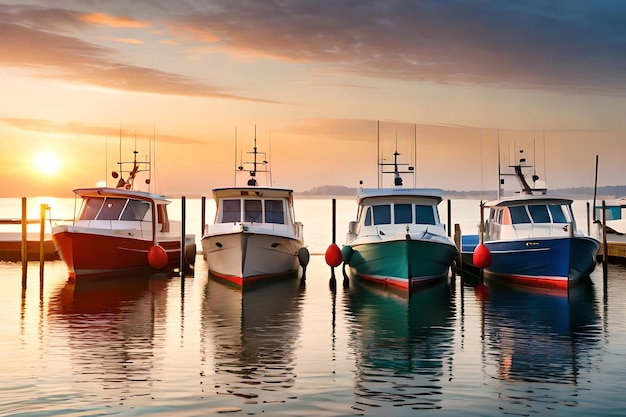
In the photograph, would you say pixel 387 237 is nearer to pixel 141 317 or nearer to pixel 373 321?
pixel 373 321

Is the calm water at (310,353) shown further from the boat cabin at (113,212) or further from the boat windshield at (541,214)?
the boat cabin at (113,212)

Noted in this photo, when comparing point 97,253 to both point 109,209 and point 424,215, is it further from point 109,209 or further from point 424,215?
point 424,215

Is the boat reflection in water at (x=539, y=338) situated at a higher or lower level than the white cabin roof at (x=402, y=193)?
lower

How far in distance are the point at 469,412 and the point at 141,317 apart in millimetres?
11224

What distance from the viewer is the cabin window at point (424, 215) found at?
2711 centimetres

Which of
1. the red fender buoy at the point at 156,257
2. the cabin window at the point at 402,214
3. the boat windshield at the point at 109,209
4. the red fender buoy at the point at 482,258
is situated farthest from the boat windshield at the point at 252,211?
the red fender buoy at the point at 482,258

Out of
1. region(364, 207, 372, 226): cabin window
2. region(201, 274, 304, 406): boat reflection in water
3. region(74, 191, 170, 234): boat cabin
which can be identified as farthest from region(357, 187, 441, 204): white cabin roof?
region(74, 191, 170, 234): boat cabin

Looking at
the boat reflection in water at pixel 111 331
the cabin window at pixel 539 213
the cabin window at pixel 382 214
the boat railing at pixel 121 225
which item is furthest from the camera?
the boat railing at pixel 121 225

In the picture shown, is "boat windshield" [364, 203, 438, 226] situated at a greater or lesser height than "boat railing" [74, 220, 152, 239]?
greater

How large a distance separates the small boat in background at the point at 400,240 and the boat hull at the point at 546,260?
202 centimetres

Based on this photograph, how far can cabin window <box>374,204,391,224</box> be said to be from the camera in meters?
A: 27.2

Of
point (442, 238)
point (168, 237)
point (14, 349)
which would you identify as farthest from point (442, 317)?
point (168, 237)

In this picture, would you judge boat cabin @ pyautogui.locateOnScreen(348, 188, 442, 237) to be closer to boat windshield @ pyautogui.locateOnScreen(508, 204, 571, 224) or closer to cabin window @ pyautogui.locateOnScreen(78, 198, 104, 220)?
boat windshield @ pyautogui.locateOnScreen(508, 204, 571, 224)

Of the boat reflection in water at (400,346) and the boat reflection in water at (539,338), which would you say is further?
the boat reflection in water at (539,338)
